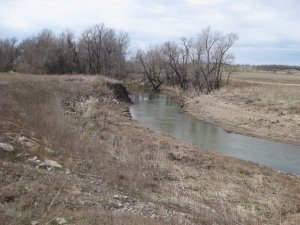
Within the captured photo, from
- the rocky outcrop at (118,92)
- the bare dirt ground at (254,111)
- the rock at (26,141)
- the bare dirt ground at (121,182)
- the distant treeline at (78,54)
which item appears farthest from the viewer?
the distant treeline at (78,54)

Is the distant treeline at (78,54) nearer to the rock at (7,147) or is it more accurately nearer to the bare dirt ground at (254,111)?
the bare dirt ground at (254,111)

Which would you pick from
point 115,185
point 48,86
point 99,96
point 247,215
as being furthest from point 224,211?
point 99,96

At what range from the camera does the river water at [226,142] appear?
22875 mm

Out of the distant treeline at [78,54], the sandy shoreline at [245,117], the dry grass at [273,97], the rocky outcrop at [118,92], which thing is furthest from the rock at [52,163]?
the distant treeline at [78,54]

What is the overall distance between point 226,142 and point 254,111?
12.8 m

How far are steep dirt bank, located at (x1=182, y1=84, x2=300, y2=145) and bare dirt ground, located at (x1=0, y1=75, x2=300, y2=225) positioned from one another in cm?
1224

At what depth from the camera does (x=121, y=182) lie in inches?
459

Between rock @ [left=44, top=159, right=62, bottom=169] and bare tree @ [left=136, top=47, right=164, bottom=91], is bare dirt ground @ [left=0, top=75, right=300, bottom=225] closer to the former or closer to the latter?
rock @ [left=44, top=159, right=62, bottom=169]

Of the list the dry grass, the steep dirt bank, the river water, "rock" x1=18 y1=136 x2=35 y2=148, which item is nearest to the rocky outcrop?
the steep dirt bank

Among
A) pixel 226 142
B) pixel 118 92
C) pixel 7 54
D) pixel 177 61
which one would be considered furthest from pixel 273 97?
pixel 7 54

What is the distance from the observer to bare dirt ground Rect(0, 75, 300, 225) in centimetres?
802

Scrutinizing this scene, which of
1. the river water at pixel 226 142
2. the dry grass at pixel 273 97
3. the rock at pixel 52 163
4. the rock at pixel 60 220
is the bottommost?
the river water at pixel 226 142

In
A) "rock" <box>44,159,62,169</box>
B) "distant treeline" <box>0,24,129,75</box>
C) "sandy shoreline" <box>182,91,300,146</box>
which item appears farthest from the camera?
"distant treeline" <box>0,24,129,75</box>

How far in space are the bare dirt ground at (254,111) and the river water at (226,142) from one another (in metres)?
1.61
